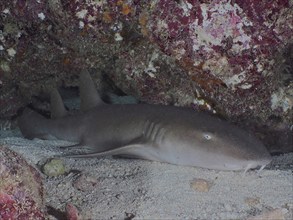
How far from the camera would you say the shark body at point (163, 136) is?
9.03 feet

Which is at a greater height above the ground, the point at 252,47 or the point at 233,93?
the point at 252,47

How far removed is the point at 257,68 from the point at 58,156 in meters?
1.91

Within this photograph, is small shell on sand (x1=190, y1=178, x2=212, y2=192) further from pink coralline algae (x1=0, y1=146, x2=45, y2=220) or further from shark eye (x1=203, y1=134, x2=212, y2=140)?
pink coralline algae (x1=0, y1=146, x2=45, y2=220)

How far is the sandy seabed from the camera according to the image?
2.23m

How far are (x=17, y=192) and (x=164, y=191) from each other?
3.20ft

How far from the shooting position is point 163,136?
314 centimetres

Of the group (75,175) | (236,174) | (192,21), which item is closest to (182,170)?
(236,174)

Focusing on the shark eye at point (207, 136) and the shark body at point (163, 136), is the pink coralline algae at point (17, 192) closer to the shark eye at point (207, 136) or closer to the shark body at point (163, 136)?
the shark body at point (163, 136)

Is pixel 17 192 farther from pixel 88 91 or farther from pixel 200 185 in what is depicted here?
pixel 88 91

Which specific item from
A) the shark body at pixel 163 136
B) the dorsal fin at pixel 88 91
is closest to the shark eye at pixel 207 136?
the shark body at pixel 163 136

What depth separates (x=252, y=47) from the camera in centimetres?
332

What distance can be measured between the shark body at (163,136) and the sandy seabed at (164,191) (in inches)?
4.0

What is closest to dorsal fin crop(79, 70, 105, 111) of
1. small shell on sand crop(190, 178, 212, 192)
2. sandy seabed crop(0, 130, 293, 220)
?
sandy seabed crop(0, 130, 293, 220)

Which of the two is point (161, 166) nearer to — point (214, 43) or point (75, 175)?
point (75, 175)
